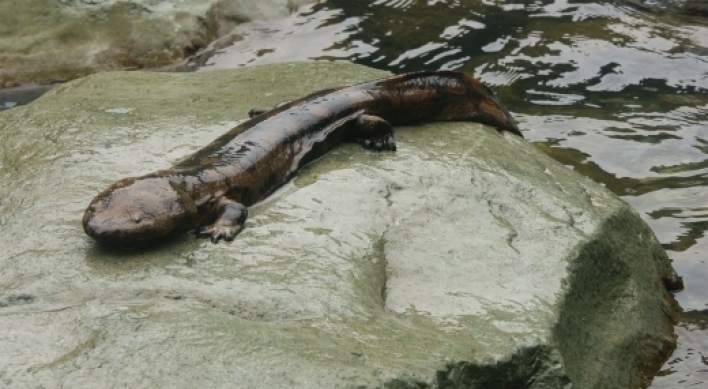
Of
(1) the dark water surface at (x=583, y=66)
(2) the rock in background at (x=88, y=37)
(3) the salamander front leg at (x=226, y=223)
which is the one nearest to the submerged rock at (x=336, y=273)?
(3) the salamander front leg at (x=226, y=223)

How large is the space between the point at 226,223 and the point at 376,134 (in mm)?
1563

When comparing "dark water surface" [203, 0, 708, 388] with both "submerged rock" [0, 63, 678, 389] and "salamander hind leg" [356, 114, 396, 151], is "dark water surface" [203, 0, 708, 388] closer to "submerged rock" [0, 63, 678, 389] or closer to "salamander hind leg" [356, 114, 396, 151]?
"submerged rock" [0, 63, 678, 389]

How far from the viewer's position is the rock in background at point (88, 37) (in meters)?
9.41

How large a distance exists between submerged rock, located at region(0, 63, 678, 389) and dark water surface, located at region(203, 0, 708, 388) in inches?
49.3

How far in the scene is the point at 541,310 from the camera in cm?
447

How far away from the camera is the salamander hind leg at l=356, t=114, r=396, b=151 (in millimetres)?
5902

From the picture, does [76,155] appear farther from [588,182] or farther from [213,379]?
[588,182]

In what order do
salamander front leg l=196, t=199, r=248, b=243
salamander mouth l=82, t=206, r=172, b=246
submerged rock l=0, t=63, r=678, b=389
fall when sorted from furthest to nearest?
salamander front leg l=196, t=199, r=248, b=243, salamander mouth l=82, t=206, r=172, b=246, submerged rock l=0, t=63, r=678, b=389

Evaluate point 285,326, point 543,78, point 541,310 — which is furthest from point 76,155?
point 543,78

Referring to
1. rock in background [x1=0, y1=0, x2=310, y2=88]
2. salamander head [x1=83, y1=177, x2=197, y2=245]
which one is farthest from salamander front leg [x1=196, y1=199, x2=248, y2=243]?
rock in background [x1=0, y1=0, x2=310, y2=88]

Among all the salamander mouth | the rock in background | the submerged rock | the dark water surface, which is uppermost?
the salamander mouth

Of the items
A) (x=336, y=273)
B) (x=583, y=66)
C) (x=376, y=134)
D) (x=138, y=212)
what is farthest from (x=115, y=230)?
(x=583, y=66)

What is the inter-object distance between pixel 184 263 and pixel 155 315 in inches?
22.0

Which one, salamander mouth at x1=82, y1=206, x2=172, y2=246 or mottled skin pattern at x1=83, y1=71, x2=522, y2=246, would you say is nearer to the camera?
salamander mouth at x1=82, y1=206, x2=172, y2=246
